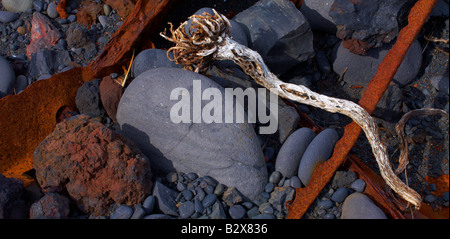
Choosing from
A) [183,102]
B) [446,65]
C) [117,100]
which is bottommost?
[117,100]

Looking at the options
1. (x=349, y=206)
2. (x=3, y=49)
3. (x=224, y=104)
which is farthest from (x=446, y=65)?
(x=3, y=49)

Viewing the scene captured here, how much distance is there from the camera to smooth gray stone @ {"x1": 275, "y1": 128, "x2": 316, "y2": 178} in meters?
2.56

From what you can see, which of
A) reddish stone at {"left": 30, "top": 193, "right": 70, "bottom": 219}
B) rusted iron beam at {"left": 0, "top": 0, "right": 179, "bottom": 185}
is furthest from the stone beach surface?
rusted iron beam at {"left": 0, "top": 0, "right": 179, "bottom": 185}

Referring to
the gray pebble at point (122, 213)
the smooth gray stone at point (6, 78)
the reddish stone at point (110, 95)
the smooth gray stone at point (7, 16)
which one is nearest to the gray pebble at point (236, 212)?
the gray pebble at point (122, 213)

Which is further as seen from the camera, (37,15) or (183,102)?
(37,15)

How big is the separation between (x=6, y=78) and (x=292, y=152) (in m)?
2.30

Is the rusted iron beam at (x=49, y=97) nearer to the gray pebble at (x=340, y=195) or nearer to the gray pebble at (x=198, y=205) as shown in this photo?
the gray pebble at (x=198, y=205)

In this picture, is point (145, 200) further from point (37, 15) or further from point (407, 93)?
Answer: point (407, 93)

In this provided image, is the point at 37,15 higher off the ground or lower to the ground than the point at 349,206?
higher

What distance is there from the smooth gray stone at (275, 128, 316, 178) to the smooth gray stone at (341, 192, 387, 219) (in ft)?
1.38

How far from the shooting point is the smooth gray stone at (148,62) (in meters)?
2.79

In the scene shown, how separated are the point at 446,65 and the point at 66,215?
3.65m

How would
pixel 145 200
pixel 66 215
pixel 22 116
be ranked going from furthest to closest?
pixel 22 116, pixel 145 200, pixel 66 215

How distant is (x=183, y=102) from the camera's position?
98.0 inches
